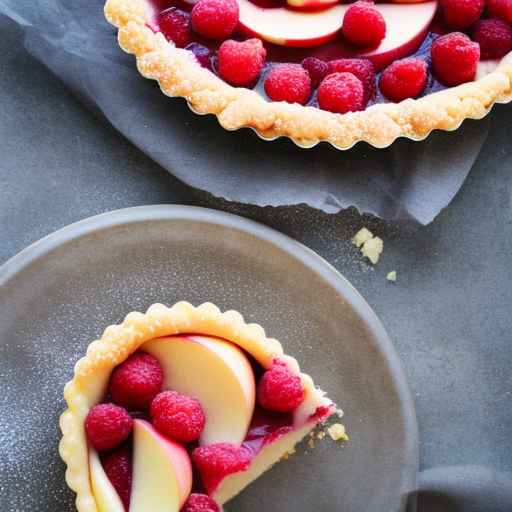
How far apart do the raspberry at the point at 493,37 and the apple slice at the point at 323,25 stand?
136 mm

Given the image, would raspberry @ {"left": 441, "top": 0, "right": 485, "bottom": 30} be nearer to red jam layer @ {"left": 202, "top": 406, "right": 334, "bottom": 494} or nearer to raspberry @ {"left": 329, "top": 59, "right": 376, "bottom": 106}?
raspberry @ {"left": 329, "top": 59, "right": 376, "bottom": 106}

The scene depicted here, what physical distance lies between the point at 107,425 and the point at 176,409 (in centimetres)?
16

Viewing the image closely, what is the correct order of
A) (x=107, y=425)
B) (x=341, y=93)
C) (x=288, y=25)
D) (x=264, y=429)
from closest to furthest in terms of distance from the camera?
(x=107, y=425), (x=264, y=429), (x=341, y=93), (x=288, y=25)

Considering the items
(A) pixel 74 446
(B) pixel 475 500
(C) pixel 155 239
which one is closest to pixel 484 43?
(C) pixel 155 239

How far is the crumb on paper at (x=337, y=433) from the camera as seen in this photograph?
225cm

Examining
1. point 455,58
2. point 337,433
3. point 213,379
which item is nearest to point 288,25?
point 455,58

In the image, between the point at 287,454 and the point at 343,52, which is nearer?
the point at 287,454

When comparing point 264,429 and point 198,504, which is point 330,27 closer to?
point 264,429

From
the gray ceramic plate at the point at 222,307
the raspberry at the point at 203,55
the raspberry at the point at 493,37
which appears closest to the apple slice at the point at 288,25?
the raspberry at the point at 203,55

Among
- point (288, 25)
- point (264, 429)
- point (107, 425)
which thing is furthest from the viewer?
point (288, 25)

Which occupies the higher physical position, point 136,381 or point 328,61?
point 328,61

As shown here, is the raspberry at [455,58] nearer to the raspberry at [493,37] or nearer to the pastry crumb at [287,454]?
the raspberry at [493,37]

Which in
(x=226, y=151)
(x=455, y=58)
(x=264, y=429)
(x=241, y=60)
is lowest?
(x=264, y=429)

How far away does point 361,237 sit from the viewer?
8.13 ft
